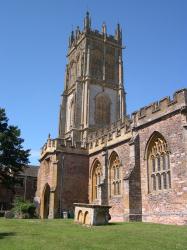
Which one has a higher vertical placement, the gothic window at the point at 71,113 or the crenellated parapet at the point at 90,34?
the crenellated parapet at the point at 90,34

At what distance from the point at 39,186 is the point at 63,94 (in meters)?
23.3

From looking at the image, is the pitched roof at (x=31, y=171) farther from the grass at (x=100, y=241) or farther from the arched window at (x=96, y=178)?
the grass at (x=100, y=241)

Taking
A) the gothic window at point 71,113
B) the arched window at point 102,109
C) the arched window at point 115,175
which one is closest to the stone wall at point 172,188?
the arched window at point 115,175

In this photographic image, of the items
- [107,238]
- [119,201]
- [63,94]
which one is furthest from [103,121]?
[107,238]

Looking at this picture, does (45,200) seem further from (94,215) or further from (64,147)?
(94,215)

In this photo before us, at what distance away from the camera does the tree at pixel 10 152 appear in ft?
125

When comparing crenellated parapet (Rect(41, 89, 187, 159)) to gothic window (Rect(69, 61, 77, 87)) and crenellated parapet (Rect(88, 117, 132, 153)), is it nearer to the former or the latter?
crenellated parapet (Rect(88, 117, 132, 153))

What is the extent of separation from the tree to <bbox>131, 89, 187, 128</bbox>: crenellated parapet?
17622 mm

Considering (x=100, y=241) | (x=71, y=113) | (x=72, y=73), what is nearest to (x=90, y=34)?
(x=72, y=73)

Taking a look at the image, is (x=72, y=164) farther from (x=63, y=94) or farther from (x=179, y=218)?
(x=63, y=94)

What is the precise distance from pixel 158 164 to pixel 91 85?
31419 mm

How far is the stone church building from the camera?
2136cm

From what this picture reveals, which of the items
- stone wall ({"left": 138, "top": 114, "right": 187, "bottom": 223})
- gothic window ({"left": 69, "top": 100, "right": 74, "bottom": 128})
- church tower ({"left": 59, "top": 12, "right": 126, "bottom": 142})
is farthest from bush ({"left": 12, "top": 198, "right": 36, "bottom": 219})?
gothic window ({"left": 69, "top": 100, "right": 74, "bottom": 128})

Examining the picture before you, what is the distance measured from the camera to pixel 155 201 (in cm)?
2248
